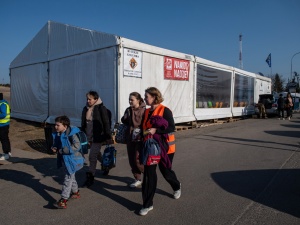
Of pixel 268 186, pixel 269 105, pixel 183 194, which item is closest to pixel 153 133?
pixel 183 194

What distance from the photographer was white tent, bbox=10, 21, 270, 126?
32.7 ft

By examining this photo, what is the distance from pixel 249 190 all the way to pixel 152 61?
23.9 feet

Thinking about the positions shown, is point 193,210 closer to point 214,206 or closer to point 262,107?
point 214,206

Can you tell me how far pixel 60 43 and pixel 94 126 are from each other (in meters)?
8.81

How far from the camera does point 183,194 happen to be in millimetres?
4727

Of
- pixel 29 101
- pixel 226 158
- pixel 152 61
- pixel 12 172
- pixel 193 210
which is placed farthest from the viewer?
pixel 29 101

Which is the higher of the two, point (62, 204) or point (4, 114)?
point (4, 114)

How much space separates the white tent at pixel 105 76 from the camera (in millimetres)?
9977

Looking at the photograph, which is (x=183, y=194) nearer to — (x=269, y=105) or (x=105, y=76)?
(x=105, y=76)

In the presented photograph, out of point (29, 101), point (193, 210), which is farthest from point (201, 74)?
point (193, 210)

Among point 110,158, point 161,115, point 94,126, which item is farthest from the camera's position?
point 110,158

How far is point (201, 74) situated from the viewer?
1438 cm

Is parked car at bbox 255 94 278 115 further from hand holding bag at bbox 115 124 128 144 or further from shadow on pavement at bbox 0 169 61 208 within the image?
shadow on pavement at bbox 0 169 61 208

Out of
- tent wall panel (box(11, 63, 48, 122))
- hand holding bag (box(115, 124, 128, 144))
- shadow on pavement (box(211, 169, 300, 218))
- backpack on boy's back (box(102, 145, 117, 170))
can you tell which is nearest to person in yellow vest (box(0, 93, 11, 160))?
backpack on boy's back (box(102, 145, 117, 170))
